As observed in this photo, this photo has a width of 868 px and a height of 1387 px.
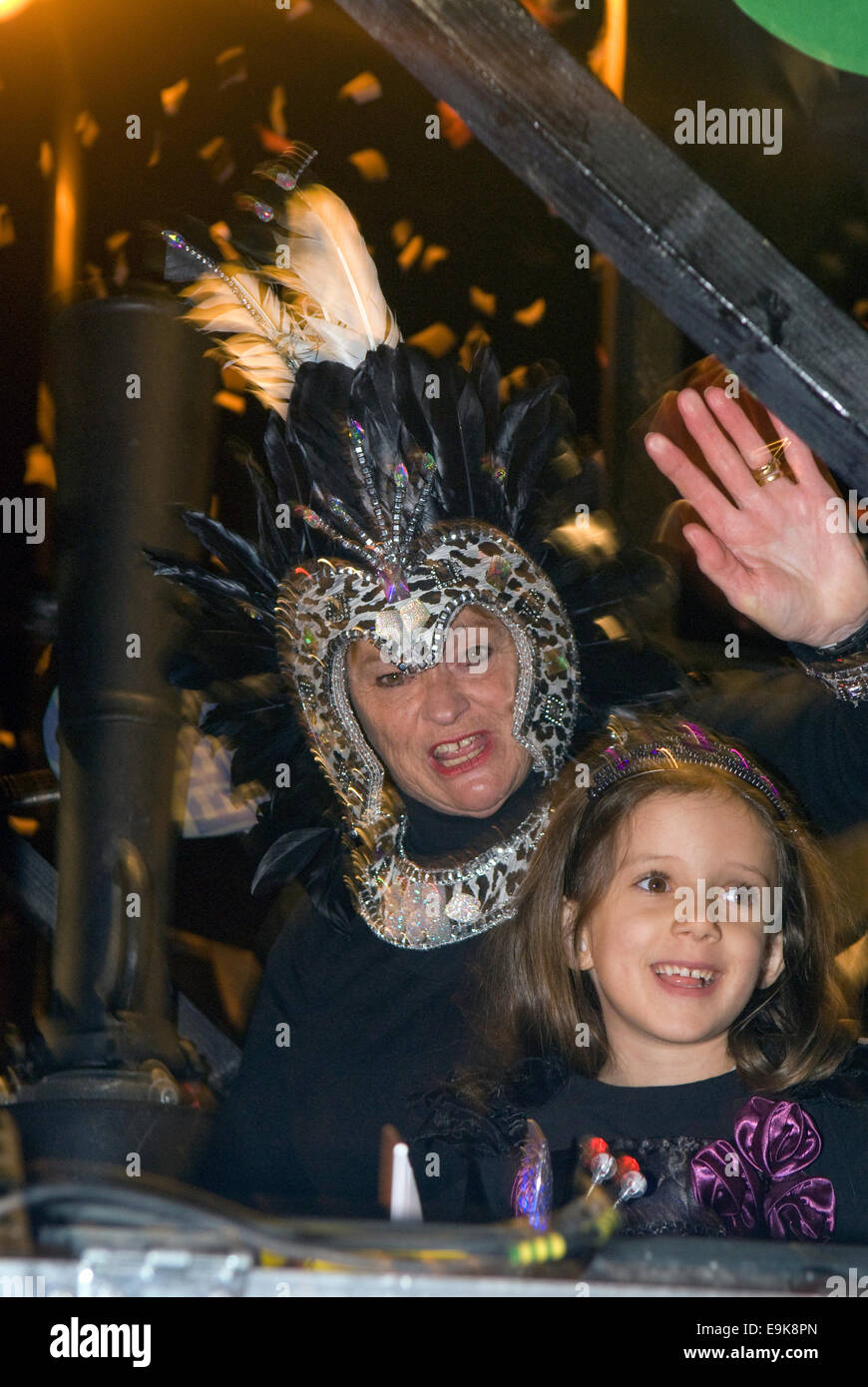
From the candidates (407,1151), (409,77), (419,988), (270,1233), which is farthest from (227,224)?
(270,1233)

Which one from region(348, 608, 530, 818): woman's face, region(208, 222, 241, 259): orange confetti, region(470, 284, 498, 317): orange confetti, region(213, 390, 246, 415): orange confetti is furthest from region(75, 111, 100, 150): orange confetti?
region(348, 608, 530, 818): woman's face

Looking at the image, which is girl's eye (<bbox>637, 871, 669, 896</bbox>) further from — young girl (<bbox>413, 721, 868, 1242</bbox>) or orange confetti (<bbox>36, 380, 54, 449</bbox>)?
orange confetti (<bbox>36, 380, 54, 449</bbox>)

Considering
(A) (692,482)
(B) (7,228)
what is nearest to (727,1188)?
(A) (692,482)

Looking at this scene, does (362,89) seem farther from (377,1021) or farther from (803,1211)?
(803,1211)

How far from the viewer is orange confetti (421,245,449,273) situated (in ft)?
5.59

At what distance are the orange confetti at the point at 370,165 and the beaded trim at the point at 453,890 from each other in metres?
0.75

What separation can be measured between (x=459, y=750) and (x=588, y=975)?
0.83 ft

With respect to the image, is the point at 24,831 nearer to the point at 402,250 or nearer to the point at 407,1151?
the point at 407,1151

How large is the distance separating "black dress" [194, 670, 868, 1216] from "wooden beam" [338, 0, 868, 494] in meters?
0.64

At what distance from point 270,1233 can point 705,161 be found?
1.31 m

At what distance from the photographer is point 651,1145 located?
4.25 feet

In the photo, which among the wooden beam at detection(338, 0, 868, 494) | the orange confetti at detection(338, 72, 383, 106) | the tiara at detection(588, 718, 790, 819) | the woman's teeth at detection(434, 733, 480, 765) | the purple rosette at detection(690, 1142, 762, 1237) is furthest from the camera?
the orange confetti at detection(338, 72, 383, 106)

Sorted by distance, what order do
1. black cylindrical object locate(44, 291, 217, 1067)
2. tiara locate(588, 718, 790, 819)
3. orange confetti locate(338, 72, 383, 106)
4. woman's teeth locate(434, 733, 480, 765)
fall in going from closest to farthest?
tiara locate(588, 718, 790, 819) < woman's teeth locate(434, 733, 480, 765) < black cylindrical object locate(44, 291, 217, 1067) < orange confetti locate(338, 72, 383, 106)

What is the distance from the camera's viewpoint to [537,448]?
1.48 meters
